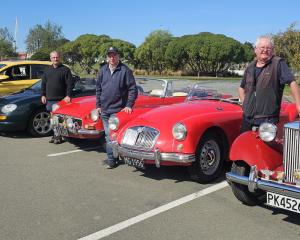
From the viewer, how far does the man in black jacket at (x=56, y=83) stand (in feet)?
29.0

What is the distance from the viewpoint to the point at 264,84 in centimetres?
504

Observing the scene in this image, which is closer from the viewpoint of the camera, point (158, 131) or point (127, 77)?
point (158, 131)

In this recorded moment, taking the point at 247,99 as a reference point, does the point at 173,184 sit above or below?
below

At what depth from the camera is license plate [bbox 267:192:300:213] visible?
13.7 feet

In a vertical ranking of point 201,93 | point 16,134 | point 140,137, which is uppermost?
point 201,93

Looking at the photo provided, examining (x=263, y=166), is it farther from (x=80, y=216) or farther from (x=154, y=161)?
(x=80, y=216)

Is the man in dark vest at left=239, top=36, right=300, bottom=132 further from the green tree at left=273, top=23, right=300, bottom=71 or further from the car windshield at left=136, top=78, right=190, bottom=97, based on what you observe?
the green tree at left=273, top=23, right=300, bottom=71

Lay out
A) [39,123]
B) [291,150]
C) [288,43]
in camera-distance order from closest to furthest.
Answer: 1. [291,150]
2. [39,123]
3. [288,43]

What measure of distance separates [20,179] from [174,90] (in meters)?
3.63

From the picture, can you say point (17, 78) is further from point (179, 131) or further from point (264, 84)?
point (264, 84)

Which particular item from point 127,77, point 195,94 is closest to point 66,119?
point 127,77

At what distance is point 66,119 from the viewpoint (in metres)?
8.19

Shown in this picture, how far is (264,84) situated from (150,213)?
1.96 metres

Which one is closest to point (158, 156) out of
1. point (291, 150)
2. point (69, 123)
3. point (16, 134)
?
point (291, 150)
